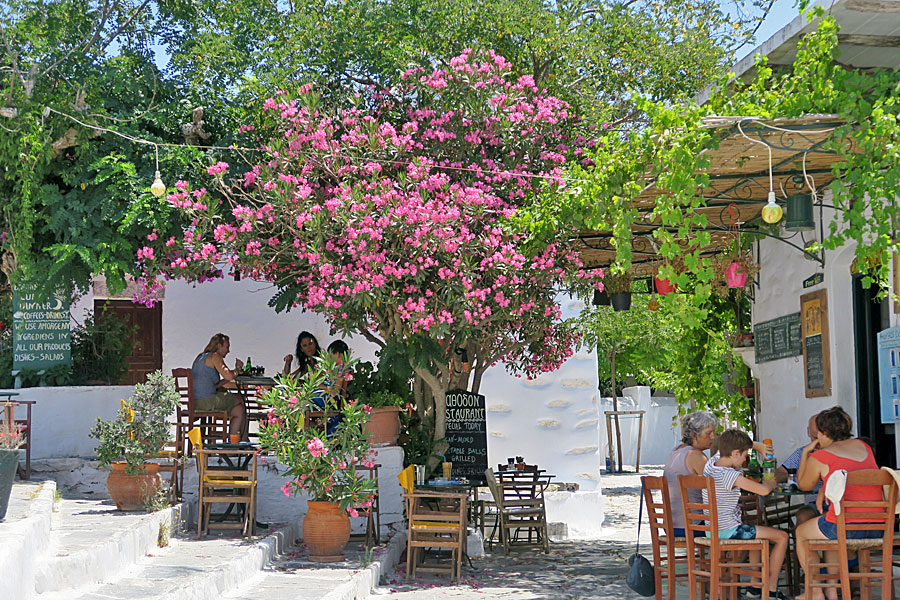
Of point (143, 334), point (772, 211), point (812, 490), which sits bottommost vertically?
point (812, 490)

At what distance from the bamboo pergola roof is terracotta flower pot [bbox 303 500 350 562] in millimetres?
3321

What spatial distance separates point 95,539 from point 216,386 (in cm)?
387

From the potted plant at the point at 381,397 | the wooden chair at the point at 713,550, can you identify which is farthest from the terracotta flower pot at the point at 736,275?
the potted plant at the point at 381,397

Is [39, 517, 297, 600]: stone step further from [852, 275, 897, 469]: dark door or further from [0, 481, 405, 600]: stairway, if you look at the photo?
[852, 275, 897, 469]: dark door

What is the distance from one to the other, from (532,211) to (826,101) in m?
2.96

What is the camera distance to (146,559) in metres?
7.36

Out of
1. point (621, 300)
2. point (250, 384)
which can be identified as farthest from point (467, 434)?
point (621, 300)

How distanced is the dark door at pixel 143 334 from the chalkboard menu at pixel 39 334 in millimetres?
1947

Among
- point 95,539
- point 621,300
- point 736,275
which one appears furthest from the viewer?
point 621,300

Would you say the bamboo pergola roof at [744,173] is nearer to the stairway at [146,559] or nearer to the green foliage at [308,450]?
the green foliage at [308,450]

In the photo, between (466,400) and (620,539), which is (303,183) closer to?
(466,400)

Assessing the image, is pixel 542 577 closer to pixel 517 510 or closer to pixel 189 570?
pixel 517 510

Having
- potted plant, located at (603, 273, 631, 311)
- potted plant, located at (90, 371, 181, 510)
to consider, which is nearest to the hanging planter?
potted plant, located at (603, 273, 631, 311)

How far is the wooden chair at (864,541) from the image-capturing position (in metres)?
6.12
